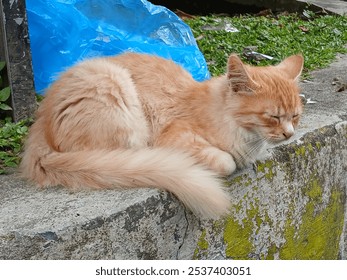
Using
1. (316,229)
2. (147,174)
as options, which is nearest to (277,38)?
(316,229)

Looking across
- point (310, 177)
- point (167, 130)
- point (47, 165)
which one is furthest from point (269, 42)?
point (47, 165)

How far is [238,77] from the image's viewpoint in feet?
9.34

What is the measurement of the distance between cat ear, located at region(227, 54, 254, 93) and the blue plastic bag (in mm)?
1555

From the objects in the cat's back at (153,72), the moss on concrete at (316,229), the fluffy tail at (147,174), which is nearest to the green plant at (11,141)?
the fluffy tail at (147,174)

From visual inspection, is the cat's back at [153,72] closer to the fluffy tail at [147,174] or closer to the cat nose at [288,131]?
the fluffy tail at [147,174]

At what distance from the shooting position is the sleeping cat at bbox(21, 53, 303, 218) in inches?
107

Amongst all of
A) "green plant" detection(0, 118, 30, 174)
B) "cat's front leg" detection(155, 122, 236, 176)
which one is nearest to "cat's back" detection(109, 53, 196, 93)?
"cat's front leg" detection(155, 122, 236, 176)

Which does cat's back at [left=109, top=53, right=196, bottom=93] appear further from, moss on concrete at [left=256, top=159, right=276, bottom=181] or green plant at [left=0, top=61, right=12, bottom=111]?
green plant at [left=0, top=61, right=12, bottom=111]

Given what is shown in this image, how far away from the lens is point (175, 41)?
15.3ft

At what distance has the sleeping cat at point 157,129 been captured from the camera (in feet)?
8.88

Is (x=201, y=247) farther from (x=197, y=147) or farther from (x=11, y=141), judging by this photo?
(x=11, y=141)

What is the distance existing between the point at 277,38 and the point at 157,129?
324cm

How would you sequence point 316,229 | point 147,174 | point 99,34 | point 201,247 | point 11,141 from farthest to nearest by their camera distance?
point 99,34, point 316,229, point 11,141, point 201,247, point 147,174

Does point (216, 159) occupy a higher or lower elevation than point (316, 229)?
higher
